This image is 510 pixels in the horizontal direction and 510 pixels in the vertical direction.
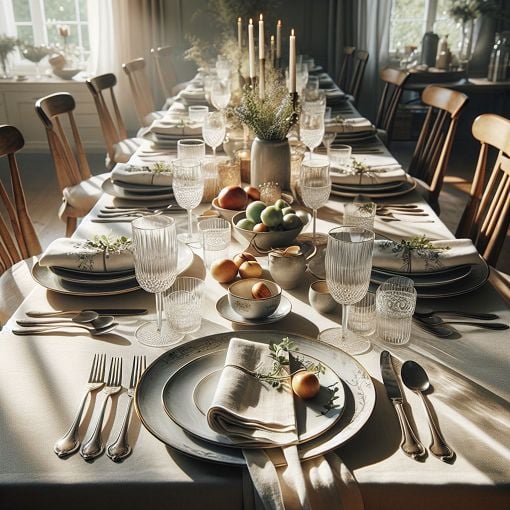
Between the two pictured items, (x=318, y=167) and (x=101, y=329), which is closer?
(x=101, y=329)

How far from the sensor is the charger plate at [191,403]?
0.80m

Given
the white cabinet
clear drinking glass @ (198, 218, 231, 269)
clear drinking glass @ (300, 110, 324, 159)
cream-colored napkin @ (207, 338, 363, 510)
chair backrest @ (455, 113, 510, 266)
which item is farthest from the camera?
the white cabinet

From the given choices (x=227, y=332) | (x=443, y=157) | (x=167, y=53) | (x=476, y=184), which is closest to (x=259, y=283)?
(x=227, y=332)

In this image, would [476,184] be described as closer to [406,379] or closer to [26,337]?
[406,379]

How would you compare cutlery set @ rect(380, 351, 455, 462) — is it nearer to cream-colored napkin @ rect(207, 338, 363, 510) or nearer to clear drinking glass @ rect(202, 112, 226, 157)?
cream-colored napkin @ rect(207, 338, 363, 510)

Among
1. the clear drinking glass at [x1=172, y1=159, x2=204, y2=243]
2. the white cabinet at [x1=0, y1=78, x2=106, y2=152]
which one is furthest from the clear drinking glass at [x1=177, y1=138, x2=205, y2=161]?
the white cabinet at [x1=0, y1=78, x2=106, y2=152]

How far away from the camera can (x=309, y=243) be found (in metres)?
1.48

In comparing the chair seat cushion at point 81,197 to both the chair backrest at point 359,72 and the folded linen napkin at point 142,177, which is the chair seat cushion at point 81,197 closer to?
the folded linen napkin at point 142,177

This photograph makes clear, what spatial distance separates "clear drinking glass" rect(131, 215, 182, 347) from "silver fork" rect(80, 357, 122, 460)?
0.30 feet

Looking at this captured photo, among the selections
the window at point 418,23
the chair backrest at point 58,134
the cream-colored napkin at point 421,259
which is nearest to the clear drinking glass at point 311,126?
the cream-colored napkin at point 421,259

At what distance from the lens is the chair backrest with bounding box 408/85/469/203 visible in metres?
2.31

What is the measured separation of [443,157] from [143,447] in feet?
6.07

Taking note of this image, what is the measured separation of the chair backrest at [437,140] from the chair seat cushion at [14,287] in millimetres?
1488

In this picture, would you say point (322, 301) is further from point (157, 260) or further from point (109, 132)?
point (109, 132)
